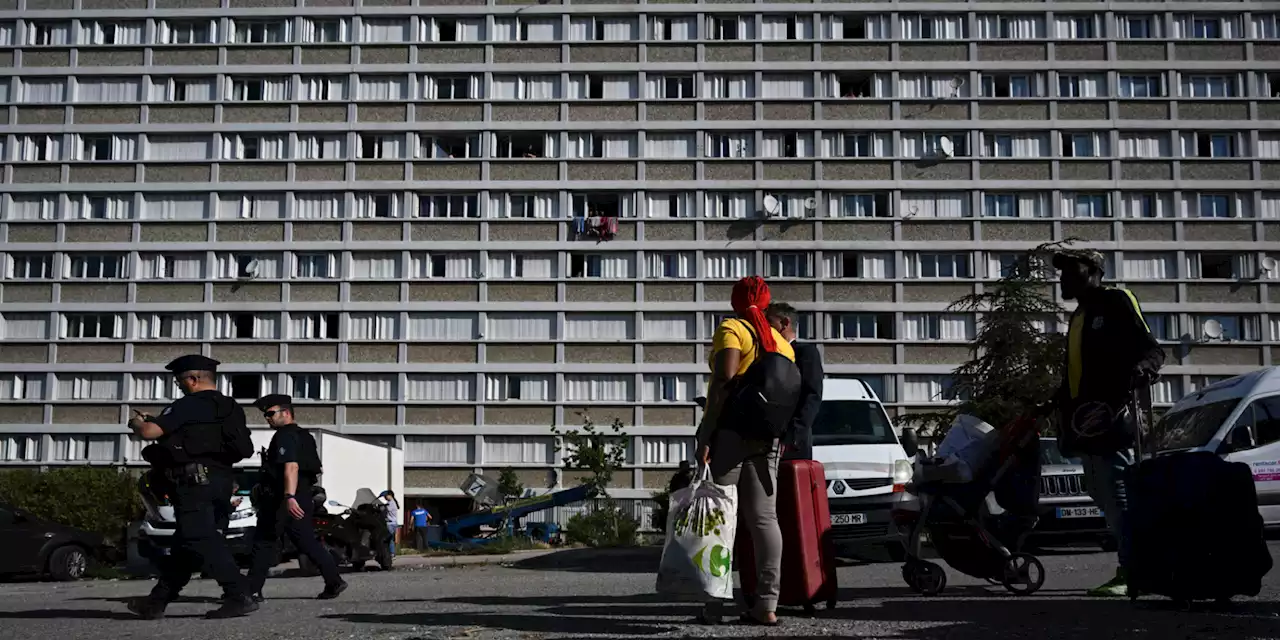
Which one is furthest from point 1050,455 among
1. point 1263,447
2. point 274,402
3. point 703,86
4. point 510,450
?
point 703,86

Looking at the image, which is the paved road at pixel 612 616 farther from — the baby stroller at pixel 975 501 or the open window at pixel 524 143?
the open window at pixel 524 143

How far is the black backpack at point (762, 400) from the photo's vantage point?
733cm

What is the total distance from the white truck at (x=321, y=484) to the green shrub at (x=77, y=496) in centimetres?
335

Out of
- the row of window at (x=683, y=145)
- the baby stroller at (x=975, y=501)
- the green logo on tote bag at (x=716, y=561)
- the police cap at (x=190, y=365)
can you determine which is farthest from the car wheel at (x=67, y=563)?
the row of window at (x=683, y=145)

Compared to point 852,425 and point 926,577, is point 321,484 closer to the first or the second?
point 852,425

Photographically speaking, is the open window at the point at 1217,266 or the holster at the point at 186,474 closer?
the holster at the point at 186,474

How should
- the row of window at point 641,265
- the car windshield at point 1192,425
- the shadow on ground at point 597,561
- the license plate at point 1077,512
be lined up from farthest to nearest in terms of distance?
the row of window at point 641,265 → the shadow on ground at point 597,561 → the car windshield at point 1192,425 → the license plate at point 1077,512

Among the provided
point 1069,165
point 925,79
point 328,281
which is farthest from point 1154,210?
point 328,281

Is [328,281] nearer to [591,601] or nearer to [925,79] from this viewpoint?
[925,79]

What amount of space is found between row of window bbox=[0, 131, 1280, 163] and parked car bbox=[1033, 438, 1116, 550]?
34.2 m

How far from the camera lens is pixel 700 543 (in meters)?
7.18

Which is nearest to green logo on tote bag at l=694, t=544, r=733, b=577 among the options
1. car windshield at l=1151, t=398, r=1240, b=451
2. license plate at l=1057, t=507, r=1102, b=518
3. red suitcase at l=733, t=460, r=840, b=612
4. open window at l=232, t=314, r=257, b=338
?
red suitcase at l=733, t=460, r=840, b=612

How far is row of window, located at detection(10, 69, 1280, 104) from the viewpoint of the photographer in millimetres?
49625

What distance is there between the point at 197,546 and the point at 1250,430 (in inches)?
485
